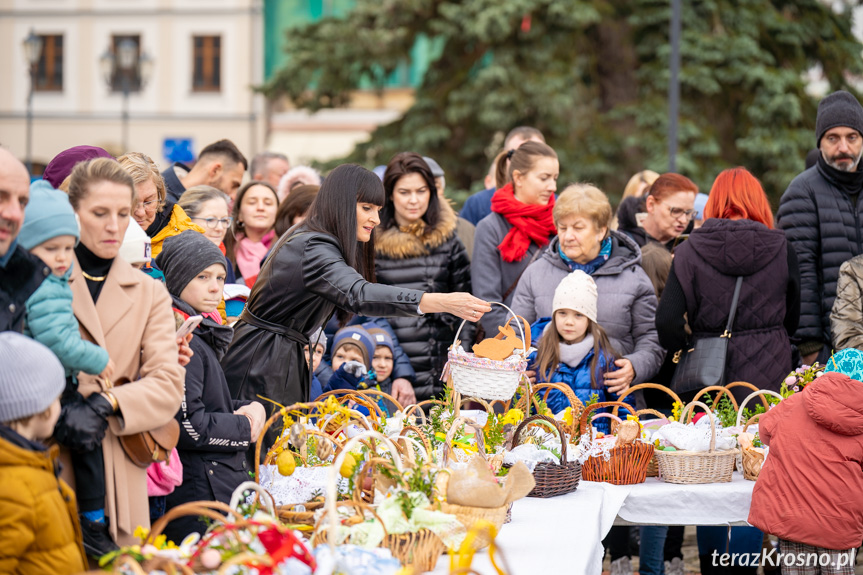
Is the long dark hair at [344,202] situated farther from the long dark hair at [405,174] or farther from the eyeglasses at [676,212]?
the eyeglasses at [676,212]

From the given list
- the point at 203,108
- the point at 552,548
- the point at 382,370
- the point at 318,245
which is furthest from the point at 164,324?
the point at 203,108

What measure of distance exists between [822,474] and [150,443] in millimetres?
2638

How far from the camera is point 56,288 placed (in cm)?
250

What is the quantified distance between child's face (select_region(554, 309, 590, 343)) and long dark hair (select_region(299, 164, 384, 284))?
1.25 m

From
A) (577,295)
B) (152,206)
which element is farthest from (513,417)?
(152,206)

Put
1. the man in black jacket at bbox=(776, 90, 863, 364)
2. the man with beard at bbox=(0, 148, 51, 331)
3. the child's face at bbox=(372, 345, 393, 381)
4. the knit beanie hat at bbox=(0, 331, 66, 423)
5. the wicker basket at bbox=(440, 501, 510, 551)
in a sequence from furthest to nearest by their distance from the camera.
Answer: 1. the man in black jacket at bbox=(776, 90, 863, 364)
2. the child's face at bbox=(372, 345, 393, 381)
3. the wicker basket at bbox=(440, 501, 510, 551)
4. the man with beard at bbox=(0, 148, 51, 331)
5. the knit beanie hat at bbox=(0, 331, 66, 423)

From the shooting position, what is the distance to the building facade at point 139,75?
25797mm

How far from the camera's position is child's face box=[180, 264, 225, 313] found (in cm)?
348

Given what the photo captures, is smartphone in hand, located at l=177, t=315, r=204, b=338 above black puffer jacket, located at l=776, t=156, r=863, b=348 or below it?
below

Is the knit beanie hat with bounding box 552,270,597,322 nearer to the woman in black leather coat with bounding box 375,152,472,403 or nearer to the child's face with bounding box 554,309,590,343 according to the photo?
the child's face with bounding box 554,309,590,343

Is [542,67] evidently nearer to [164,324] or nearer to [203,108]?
[164,324]

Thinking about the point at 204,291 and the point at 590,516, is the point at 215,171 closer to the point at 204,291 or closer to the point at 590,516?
the point at 204,291

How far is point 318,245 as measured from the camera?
3.77 meters

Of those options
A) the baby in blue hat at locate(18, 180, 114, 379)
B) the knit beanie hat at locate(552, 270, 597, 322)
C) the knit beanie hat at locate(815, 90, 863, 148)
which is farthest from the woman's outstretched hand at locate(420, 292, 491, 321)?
the knit beanie hat at locate(815, 90, 863, 148)
